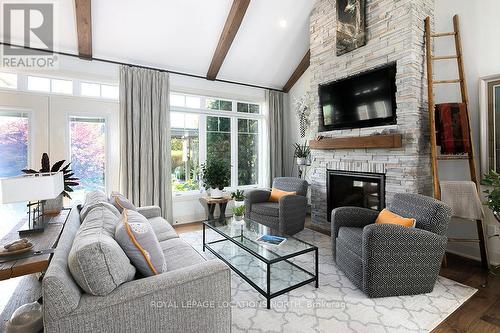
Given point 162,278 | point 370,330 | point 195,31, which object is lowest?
point 370,330

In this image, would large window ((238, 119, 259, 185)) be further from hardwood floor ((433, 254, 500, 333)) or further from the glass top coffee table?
hardwood floor ((433, 254, 500, 333))

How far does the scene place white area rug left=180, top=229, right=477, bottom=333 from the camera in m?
1.84

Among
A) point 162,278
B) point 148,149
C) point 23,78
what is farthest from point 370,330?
point 23,78

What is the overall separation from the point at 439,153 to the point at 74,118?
508 centimetres

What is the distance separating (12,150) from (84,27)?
191 cm

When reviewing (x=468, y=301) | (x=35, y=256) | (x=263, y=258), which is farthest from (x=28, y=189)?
(x=468, y=301)

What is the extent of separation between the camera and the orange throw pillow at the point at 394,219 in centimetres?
230

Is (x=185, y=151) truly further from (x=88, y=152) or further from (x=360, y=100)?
(x=360, y=100)

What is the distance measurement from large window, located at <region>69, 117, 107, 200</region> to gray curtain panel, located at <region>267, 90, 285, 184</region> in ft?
10.3

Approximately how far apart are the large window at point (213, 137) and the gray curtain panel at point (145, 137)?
32 centimetres

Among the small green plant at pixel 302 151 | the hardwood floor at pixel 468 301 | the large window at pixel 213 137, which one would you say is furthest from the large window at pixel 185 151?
the hardwood floor at pixel 468 301

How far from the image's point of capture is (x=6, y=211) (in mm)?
3383

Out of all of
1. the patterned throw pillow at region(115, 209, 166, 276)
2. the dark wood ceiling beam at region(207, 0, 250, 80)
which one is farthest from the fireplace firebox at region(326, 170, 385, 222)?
the patterned throw pillow at region(115, 209, 166, 276)

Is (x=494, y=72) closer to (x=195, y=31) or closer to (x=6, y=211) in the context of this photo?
(x=195, y=31)
